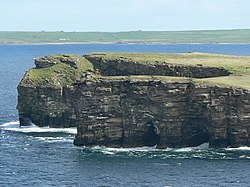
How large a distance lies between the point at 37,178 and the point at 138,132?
114 ft

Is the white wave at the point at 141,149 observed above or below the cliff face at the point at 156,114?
below

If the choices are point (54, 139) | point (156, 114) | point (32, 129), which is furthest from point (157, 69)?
point (32, 129)

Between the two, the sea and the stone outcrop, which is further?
the stone outcrop

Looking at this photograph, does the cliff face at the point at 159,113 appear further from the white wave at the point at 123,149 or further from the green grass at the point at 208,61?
the green grass at the point at 208,61

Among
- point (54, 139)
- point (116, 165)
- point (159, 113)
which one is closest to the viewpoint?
point (116, 165)

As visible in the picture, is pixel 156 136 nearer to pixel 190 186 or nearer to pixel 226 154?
pixel 226 154

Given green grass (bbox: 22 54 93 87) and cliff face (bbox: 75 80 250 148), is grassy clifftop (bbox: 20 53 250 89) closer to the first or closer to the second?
green grass (bbox: 22 54 93 87)

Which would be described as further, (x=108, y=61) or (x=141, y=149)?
(x=108, y=61)

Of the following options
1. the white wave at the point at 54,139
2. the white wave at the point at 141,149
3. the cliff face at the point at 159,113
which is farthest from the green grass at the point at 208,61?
the white wave at the point at 54,139

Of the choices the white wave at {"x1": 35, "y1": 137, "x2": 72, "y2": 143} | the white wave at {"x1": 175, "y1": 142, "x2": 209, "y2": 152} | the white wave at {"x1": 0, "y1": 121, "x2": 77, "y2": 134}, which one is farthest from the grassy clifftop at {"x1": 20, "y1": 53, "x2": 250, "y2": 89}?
the white wave at {"x1": 175, "y1": 142, "x2": 209, "y2": 152}

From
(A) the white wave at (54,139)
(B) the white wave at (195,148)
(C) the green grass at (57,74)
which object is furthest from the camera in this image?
(C) the green grass at (57,74)

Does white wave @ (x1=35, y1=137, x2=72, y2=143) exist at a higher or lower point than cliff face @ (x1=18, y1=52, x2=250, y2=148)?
lower

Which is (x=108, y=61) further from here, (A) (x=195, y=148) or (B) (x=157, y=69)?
(A) (x=195, y=148)

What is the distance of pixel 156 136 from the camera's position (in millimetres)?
155750
